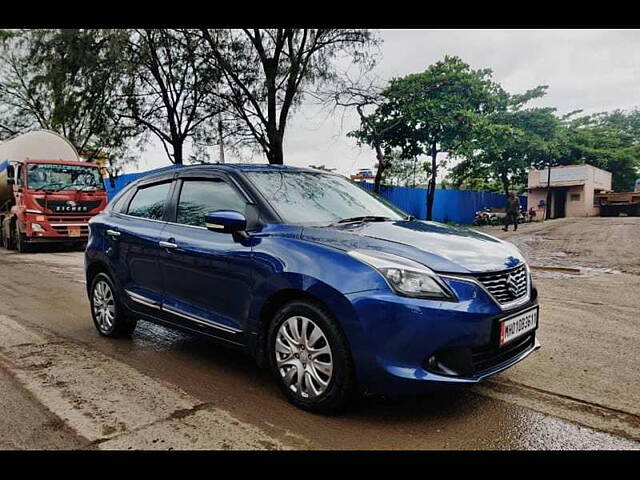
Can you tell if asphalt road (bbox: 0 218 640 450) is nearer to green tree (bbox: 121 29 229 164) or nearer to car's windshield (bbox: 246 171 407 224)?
car's windshield (bbox: 246 171 407 224)

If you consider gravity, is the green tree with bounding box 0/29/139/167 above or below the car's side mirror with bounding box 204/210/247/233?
above

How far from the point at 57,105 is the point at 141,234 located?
19691 mm

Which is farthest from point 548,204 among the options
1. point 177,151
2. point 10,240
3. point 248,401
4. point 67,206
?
point 248,401

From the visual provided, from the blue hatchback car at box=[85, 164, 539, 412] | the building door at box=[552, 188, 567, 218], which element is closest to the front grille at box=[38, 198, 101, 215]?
the blue hatchback car at box=[85, 164, 539, 412]

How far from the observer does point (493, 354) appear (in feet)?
9.81

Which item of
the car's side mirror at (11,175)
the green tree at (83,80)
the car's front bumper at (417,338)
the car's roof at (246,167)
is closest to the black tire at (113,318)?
the car's roof at (246,167)

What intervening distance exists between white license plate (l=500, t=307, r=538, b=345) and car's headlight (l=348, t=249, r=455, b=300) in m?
0.46

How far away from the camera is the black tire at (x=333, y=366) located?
2.89m

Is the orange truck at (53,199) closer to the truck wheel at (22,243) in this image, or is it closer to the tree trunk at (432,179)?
the truck wheel at (22,243)

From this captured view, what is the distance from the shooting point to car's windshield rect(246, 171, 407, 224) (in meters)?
3.62

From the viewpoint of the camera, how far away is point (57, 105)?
20.7 m

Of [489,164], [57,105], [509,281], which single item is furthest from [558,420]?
[489,164]

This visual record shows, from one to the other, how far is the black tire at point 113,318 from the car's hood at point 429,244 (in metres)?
2.41
